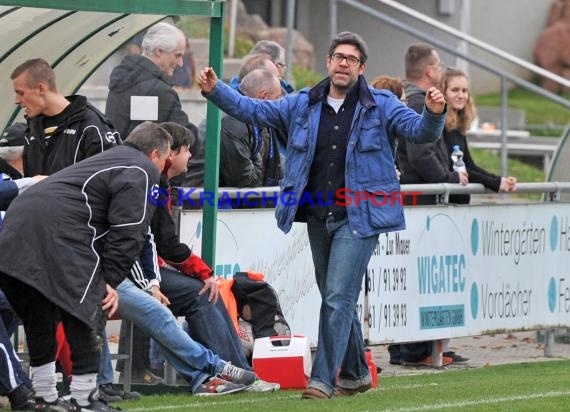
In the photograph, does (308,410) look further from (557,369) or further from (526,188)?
(526,188)

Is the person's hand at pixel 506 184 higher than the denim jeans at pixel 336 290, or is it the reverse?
the person's hand at pixel 506 184

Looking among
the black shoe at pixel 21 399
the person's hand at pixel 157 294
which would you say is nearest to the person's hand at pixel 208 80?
the person's hand at pixel 157 294

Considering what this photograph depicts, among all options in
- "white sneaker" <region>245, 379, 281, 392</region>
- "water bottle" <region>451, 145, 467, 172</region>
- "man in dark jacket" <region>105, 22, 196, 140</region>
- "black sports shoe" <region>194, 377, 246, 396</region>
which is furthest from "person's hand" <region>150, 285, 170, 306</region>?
"water bottle" <region>451, 145, 467, 172</region>

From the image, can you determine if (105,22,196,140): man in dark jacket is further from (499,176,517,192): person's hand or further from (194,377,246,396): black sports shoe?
(499,176,517,192): person's hand

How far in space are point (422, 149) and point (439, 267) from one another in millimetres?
968

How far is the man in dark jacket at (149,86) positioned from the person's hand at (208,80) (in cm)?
183

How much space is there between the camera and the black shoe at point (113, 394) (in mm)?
8914

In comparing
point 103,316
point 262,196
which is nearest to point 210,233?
point 262,196

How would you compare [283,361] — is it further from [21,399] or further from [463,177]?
[463,177]

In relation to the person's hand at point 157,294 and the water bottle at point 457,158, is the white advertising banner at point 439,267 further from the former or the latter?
the person's hand at point 157,294

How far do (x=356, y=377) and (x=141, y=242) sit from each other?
2.04m

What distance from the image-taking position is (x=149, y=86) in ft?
35.1

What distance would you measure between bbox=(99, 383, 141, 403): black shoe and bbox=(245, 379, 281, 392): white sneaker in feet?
2.39

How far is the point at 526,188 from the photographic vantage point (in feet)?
40.2
